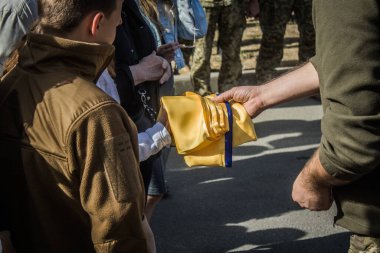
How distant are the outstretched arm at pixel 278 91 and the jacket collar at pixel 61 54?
0.72 m

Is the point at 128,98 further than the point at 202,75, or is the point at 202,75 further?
the point at 202,75

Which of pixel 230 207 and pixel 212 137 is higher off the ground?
pixel 212 137

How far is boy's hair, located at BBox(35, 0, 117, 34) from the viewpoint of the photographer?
1.76 m

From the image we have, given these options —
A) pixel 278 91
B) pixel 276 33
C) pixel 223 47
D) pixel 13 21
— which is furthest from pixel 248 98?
pixel 276 33

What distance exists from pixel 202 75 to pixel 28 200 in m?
5.09

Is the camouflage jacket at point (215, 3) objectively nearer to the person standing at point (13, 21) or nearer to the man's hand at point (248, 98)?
the person standing at point (13, 21)

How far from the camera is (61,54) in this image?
1.71 metres

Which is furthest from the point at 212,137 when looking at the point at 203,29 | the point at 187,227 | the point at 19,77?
the point at 203,29

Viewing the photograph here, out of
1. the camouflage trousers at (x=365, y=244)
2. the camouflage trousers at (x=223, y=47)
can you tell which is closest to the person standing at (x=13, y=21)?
the camouflage trousers at (x=365, y=244)

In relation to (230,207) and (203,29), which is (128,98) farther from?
(203,29)

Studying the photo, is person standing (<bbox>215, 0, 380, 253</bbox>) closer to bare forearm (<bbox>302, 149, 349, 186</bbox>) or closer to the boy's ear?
bare forearm (<bbox>302, 149, 349, 186</bbox>)

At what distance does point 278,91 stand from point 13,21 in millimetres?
1360

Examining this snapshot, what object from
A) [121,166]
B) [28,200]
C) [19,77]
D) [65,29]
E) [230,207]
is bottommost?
[230,207]

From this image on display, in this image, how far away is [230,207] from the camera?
173 inches
